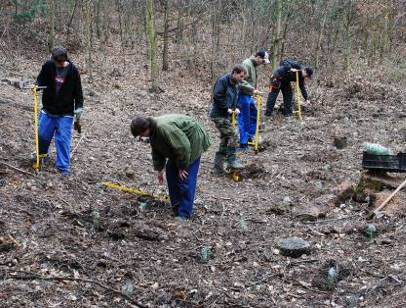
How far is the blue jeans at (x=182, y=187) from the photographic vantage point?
6.72 m

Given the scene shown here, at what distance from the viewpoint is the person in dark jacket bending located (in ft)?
28.7

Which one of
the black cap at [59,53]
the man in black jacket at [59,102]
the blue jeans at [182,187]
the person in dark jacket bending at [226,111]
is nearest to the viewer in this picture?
the blue jeans at [182,187]

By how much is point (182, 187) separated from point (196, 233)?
61cm

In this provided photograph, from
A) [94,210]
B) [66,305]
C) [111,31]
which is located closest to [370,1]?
[111,31]

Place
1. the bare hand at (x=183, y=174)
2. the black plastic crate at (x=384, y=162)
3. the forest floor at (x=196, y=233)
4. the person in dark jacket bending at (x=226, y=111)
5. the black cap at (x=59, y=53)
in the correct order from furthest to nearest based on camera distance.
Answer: the person in dark jacket bending at (x=226, y=111), the black plastic crate at (x=384, y=162), the black cap at (x=59, y=53), the bare hand at (x=183, y=174), the forest floor at (x=196, y=233)

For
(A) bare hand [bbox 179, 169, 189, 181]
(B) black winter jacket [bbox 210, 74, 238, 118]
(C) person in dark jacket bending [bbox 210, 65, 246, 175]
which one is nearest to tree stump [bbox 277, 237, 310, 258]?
(A) bare hand [bbox 179, 169, 189, 181]

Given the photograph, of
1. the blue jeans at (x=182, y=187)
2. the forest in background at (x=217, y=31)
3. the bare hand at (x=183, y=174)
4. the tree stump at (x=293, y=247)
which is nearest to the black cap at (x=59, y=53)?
the blue jeans at (x=182, y=187)

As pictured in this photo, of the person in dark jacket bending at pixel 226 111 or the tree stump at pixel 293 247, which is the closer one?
the tree stump at pixel 293 247

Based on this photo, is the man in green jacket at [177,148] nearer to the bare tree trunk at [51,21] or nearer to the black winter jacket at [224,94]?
the black winter jacket at [224,94]

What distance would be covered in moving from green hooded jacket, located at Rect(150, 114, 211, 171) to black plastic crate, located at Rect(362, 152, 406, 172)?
8.57 ft

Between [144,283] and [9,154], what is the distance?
13.0 feet

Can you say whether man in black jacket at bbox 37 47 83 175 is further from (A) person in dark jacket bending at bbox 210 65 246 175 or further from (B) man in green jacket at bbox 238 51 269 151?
(B) man in green jacket at bbox 238 51 269 151

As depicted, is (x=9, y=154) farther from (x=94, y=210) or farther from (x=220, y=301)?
(x=220, y=301)

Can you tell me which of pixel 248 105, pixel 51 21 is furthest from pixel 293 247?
pixel 51 21
